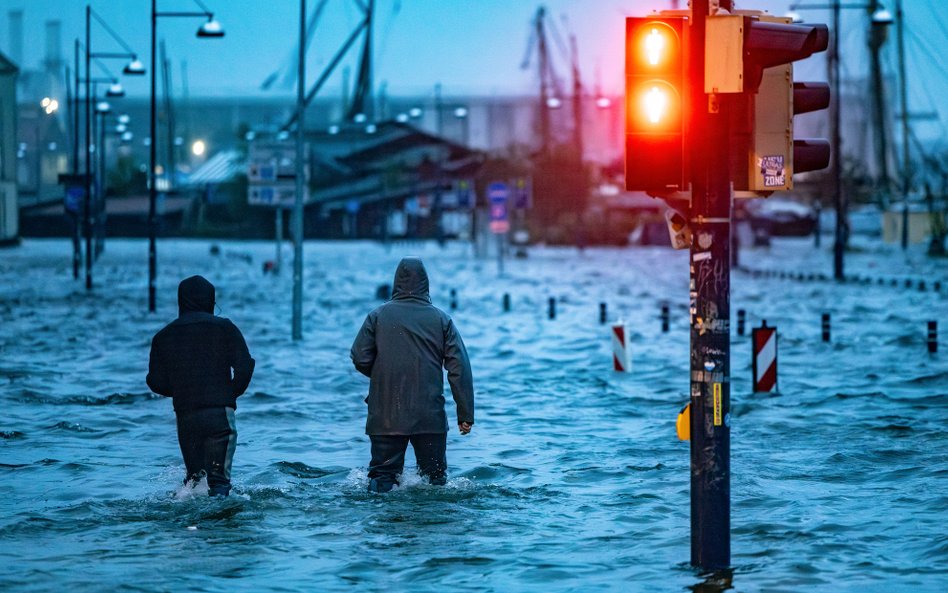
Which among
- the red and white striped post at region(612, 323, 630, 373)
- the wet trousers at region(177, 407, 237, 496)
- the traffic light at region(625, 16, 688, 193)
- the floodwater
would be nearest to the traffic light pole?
the traffic light at region(625, 16, 688, 193)

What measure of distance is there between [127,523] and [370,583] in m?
2.51

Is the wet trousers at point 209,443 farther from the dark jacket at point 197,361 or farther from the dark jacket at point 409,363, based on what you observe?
the dark jacket at point 409,363

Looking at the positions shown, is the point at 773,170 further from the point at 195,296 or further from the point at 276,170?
the point at 276,170

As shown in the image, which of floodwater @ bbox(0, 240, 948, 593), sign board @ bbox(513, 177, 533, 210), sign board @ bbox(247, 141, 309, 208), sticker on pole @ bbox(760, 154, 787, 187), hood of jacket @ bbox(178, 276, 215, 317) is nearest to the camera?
sticker on pole @ bbox(760, 154, 787, 187)

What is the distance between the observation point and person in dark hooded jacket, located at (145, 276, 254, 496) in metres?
10.8

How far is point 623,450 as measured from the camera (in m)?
15.3

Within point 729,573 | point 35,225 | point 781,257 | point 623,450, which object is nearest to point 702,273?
point 729,573

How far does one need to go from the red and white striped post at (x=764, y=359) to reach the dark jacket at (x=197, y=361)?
28.9ft

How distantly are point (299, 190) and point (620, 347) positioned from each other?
7.49 m

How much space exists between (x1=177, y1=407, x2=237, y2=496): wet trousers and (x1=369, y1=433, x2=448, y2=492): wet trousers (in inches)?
40.9

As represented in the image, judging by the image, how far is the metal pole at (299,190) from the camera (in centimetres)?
2673

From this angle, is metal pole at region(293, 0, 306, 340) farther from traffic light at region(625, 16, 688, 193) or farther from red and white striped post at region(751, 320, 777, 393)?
traffic light at region(625, 16, 688, 193)

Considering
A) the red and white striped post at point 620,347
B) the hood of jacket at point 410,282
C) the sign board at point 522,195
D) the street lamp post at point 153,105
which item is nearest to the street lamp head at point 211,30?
the street lamp post at point 153,105

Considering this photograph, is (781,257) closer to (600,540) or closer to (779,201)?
(779,201)
